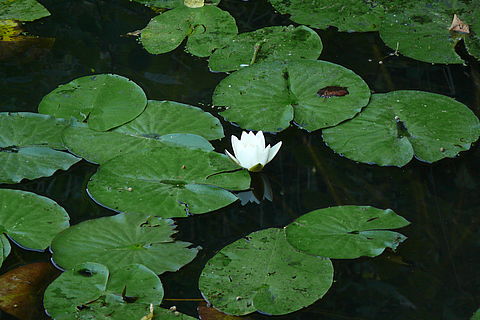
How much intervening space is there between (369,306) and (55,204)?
114cm

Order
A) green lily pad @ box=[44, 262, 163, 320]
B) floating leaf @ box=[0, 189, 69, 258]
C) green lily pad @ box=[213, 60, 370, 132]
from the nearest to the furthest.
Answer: green lily pad @ box=[44, 262, 163, 320]
floating leaf @ box=[0, 189, 69, 258]
green lily pad @ box=[213, 60, 370, 132]

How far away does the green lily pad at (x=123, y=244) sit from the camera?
2029 millimetres

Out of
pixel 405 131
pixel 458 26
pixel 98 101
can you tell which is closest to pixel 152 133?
pixel 98 101

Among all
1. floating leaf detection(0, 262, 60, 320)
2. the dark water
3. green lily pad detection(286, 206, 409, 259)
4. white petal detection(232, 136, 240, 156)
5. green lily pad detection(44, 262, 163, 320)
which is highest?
white petal detection(232, 136, 240, 156)

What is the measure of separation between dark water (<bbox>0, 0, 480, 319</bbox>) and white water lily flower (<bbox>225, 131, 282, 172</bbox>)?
0.10 meters

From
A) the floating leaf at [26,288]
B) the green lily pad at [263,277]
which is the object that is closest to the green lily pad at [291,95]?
the green lily pad at [263,277]

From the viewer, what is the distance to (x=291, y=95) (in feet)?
8.96

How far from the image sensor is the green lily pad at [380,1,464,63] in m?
3.04

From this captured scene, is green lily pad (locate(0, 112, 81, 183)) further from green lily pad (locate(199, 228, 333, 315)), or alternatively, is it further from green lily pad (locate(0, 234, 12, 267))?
green lily pad (locate(199, 228, 333, 315))

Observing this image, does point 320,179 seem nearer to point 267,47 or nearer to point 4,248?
point 267,47

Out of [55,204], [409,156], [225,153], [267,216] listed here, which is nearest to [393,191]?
[409,156]

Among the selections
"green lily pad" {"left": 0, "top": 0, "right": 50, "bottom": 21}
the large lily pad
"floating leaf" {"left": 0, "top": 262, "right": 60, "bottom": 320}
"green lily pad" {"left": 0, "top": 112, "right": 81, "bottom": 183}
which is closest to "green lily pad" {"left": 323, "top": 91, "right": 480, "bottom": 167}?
the large lily pad

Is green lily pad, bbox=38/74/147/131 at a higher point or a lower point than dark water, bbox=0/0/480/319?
higher

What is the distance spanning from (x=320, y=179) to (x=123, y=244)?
31.3 inches
